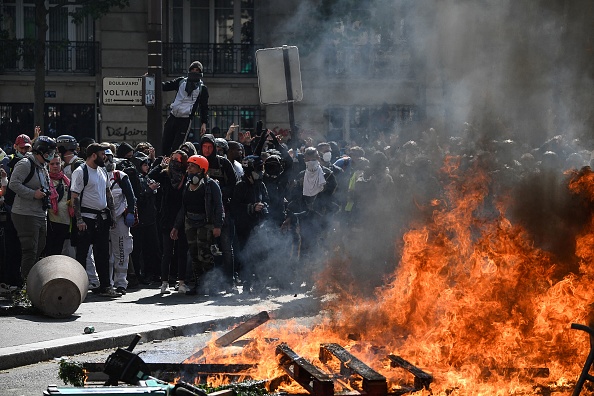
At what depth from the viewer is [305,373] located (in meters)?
6.32

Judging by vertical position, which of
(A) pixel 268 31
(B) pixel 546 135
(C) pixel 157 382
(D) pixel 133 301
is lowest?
(D) pixel 133 301

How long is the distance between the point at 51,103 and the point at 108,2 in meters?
4.00

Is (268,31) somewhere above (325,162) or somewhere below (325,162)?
above

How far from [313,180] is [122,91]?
9.43ft

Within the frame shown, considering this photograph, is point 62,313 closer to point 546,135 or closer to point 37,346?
point 37,346

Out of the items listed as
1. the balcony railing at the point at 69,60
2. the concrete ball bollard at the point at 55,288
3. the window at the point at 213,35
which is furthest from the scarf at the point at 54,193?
the window at the point at 213,35

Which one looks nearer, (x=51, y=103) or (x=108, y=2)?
(x=108, y=2)

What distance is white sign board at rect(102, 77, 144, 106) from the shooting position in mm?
13609

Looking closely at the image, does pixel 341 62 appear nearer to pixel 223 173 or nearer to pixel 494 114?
pixel 223 173

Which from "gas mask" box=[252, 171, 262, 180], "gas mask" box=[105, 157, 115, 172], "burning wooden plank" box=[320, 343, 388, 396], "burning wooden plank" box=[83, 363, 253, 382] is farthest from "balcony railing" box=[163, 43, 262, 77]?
"burning wooden plank" box=[83, 363, 253, 382]

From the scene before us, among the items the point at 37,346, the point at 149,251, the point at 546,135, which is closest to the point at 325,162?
the point at 149,251

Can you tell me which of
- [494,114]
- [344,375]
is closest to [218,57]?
[494,114]

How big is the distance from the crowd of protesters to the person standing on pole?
3.07 ft

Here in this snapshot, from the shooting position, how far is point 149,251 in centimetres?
1266
